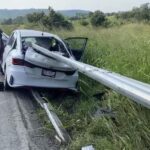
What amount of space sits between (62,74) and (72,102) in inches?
29.1

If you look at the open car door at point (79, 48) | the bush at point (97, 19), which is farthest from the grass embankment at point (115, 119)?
the bush at point (97, 19)

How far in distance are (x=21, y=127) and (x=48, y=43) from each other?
4.71 m

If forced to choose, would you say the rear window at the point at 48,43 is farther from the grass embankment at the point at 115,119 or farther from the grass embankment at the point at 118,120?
the grass embankment at the point at 118,120

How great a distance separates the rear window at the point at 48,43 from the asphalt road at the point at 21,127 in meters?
1.77

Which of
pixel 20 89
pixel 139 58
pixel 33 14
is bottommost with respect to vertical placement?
pixel 33 14

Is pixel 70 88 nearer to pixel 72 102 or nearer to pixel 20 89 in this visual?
pixel 72 102

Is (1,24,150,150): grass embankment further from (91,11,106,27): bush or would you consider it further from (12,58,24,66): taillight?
(91,11,106,27): bush

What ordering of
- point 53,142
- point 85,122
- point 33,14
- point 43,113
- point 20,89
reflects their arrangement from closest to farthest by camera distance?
point 53,142 → point 85,122 → point 43,113 → point 20,89 → point 33,14

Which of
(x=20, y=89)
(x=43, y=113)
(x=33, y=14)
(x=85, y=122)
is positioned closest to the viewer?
(x=85, y=122)

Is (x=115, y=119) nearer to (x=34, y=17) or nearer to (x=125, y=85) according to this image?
(x=125, y=85)

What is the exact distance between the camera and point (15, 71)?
37.2 ft

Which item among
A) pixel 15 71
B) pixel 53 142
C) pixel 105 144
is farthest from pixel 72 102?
pixel 105 144

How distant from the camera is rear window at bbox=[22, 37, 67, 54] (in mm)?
12688

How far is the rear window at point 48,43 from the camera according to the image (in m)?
12.7
